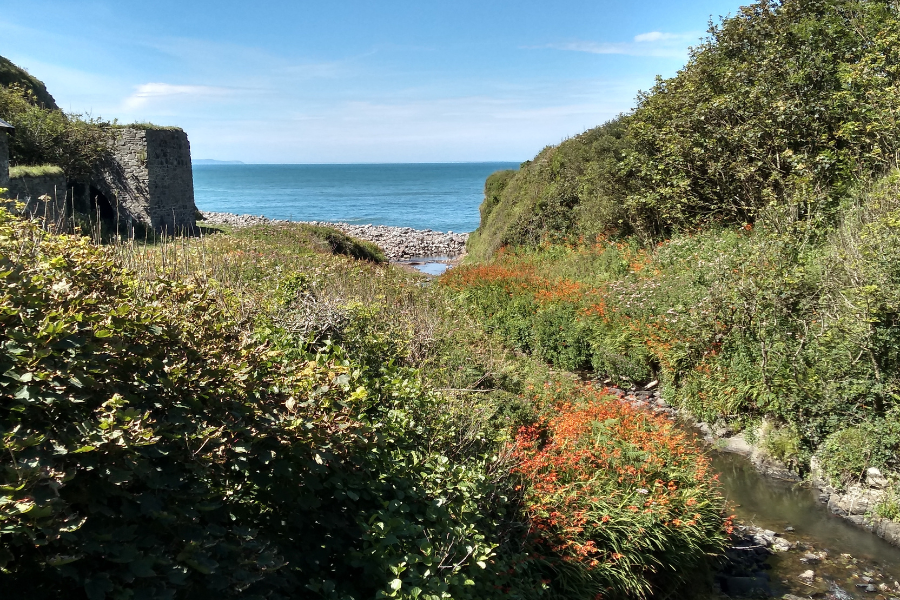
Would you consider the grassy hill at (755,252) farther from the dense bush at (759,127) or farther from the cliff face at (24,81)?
the cliff face at (24,81)

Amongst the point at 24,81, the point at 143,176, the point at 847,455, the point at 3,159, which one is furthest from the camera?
the point at 24,81

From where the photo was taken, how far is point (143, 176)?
73.2ft

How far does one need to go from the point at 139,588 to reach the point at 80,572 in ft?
0.81

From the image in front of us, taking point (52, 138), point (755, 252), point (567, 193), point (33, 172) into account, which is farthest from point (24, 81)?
point (755, 252)

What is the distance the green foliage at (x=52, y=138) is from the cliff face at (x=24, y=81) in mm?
8375

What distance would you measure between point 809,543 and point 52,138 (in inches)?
942

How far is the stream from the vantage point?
688 centimetres

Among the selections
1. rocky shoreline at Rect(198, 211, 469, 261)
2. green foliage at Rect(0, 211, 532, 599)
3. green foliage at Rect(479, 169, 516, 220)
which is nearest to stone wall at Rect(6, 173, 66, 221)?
green foliage at Rect(0, 211, 532, 599)

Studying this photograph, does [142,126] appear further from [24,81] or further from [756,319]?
[756,319]

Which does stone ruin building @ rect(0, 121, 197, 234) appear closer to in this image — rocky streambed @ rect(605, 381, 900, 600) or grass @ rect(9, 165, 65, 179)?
grass @ rect(9, 165, 65, 179)

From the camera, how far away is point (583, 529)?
5758 mm

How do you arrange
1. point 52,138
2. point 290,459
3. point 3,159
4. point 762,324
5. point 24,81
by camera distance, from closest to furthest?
1. point 290,459
2. point 762,324
3. point 3,159
4. point 52,138
5. point 24,81

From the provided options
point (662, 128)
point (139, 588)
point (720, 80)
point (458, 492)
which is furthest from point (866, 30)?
point (139, 588)

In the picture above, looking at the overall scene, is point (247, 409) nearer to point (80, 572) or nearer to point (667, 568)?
point (80, 572)
